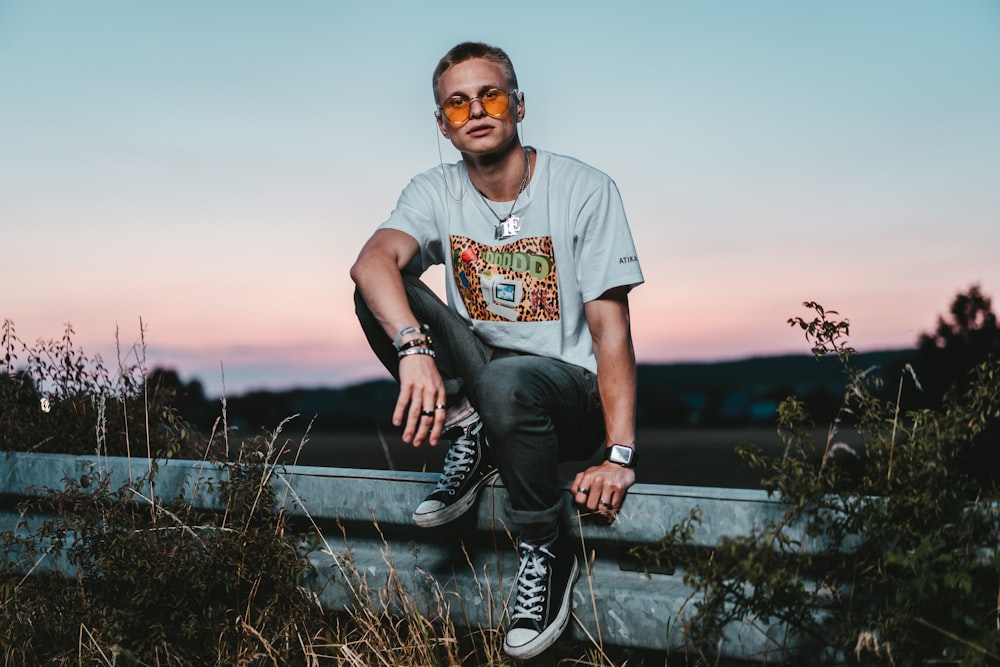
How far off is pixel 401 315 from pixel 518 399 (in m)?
0.55

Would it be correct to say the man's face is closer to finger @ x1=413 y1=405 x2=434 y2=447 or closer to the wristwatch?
finger @ x1=413 y1=405 x2=434 y2=447

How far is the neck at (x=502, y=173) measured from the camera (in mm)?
3660

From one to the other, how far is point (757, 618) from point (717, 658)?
0.19 metres

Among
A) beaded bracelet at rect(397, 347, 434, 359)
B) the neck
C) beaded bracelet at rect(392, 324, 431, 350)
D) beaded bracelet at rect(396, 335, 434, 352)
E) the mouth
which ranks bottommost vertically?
beaded bracelet at rect(397, 347, 434, 359)

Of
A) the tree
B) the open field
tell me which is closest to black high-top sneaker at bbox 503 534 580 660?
the open field

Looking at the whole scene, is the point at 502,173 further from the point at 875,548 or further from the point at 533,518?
the point at 875,548

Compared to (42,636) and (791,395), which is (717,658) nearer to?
(791,395)

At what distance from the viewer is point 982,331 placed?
1227 cm

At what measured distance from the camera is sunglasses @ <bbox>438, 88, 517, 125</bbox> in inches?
140

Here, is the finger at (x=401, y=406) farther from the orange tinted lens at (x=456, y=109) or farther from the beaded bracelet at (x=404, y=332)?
the orange tinted lens at (x=456, y=109)

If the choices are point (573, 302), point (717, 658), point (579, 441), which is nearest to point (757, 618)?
point (717, 658)

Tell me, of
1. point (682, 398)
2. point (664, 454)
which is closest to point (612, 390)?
point (664, 454)

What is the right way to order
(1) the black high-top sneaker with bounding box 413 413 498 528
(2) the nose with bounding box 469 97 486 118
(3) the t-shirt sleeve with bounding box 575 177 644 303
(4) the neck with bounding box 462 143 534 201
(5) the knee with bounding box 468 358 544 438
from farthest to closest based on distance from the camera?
(4) the neck with bounding box 462 143 534 201 < (2) the nose with bounding box 469 97 486 118 < (3) the t-shirt sleeve with bounding box 575 177 644 303 < (1) the black high-top sneaker with bounding box 413 413 498 528 < (5) the knee with bounding box 468 358 544 438

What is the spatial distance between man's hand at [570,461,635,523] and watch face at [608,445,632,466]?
23 millimetres
